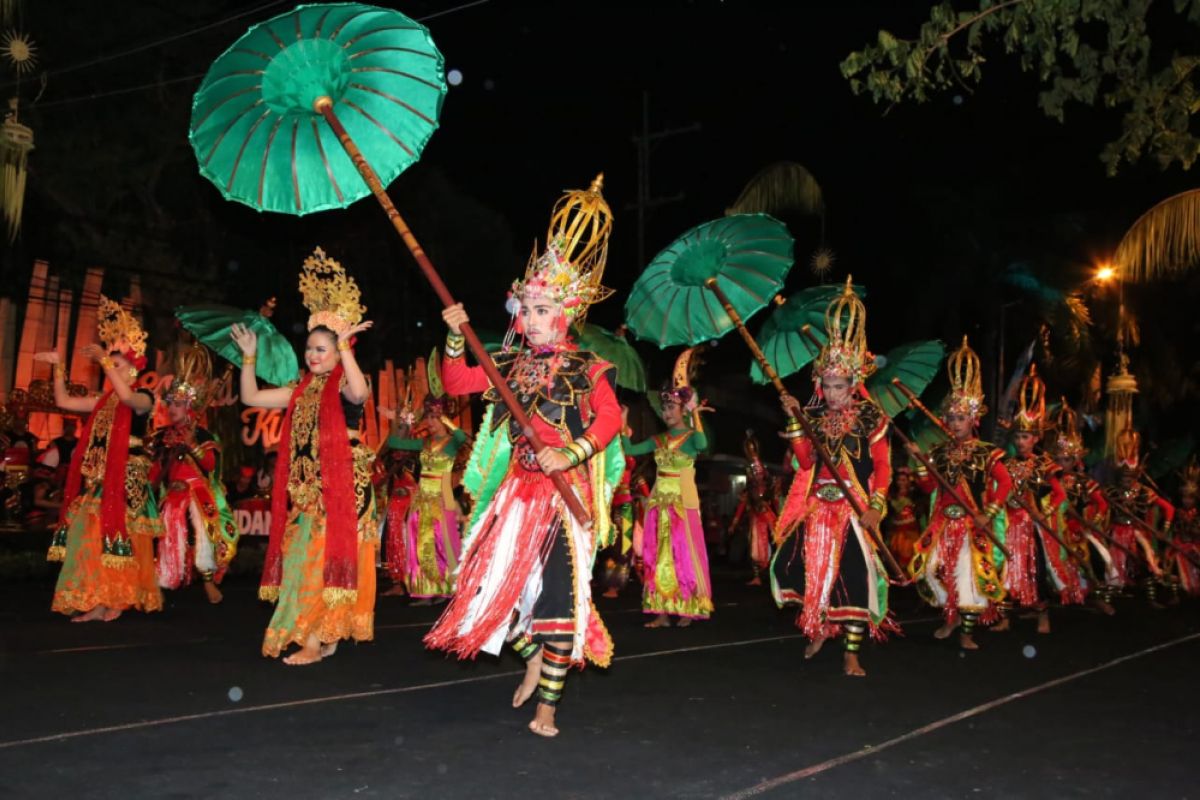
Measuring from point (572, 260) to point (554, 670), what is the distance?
2.00 m

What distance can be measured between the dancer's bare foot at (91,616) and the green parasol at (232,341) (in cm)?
228

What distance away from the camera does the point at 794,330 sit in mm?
9414

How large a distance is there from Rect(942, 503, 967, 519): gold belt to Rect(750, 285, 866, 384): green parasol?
171cm

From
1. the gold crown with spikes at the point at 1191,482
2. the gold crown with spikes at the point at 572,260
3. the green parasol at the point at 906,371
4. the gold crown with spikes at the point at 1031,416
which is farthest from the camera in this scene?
the gold crown with spikes at the point at 1191,482

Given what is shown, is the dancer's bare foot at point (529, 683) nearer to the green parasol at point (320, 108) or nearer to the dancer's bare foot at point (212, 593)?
the green parasol at point (320, 108)

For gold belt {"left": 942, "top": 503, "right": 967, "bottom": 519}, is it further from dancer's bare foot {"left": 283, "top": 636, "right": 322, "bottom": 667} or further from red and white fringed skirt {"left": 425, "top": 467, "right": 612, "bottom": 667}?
dancer's bare foot {"left": 283, "top": 636, "right": 322, "bottom": 667}

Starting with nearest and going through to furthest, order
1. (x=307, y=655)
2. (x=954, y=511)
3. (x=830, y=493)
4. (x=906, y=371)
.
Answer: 1. (x=307, y=655)
2. (x=830, y=493)
3. (x=954, y=511)
4. (x=906, y=371)

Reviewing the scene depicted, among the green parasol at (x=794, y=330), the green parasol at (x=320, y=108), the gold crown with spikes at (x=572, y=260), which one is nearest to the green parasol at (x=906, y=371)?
the green parasol at (x=794, y=330)

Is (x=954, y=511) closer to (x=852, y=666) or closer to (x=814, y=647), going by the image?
(x=814, y=647)

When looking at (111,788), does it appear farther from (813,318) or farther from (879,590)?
(813,318)

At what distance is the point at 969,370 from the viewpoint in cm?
988

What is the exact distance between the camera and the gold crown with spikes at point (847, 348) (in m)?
7.87

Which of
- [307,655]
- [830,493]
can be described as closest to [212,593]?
[307,655]

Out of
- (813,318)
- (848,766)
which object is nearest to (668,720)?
(848,766)
